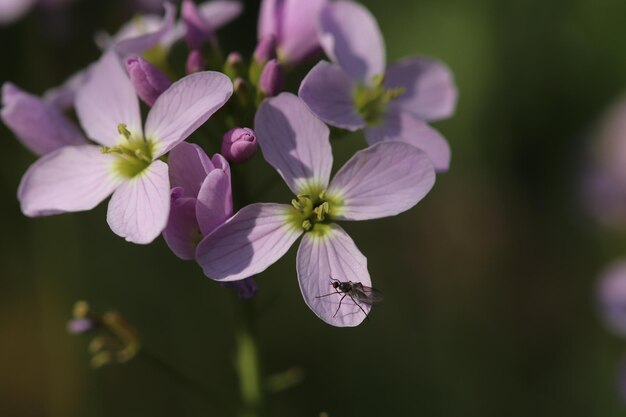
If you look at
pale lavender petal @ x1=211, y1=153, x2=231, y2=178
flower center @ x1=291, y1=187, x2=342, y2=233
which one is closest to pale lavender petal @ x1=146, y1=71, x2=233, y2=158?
pale lavender petal @ x1=211, y1=153, x2=231, y2=178

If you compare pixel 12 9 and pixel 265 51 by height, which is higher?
pixel 265 51

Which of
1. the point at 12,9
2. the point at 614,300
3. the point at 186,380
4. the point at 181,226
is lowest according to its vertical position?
the point at 614,300

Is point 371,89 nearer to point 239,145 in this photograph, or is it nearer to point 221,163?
point 239,145

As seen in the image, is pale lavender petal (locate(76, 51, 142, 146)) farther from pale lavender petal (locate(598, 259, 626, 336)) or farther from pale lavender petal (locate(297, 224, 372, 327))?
pale lavender petal (locate(598, 259, 626, 336))

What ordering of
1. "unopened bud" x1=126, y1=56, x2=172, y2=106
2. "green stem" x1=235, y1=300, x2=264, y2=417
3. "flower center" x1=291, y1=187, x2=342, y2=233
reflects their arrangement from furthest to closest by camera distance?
"green stem" x1=235, y1=300, x2=264, y2=417
"unopened bud" x1=126, y1=56, x2=172, y2=106
"flower center" x1=291, y1=187, x2=342, y2=233

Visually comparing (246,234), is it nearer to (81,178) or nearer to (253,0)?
(81,178)

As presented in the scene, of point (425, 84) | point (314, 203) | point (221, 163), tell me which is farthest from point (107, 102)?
point (425, 84)

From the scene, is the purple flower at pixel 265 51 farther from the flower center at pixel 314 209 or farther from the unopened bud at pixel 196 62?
the flower center at pixel 314 209
